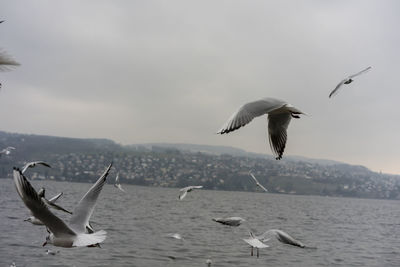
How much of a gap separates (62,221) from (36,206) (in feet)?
1.53

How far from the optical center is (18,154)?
14988 centimetres

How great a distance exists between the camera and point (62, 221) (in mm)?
6039

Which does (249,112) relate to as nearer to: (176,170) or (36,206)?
(36,206)

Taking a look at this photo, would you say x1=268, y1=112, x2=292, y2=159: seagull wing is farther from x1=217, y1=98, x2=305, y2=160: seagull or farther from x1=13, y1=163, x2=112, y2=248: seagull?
x1=13, y1=163, x2=112, y2=248: seagull

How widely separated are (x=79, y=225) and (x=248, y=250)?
51.3 feet

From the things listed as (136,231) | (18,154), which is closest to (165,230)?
(136,231)

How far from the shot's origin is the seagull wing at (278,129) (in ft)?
26.4

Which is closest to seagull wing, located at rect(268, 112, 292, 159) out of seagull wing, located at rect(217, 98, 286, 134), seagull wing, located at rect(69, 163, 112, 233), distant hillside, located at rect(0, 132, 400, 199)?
seagull wing, located at rect(217, 98, 286, 134)

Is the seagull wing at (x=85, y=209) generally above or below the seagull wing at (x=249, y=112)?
below

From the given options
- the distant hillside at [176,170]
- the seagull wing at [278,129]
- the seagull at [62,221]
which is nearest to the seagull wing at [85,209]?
the seagull at [62,221]

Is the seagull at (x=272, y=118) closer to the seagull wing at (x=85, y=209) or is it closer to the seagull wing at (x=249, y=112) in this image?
the seagull wing at (x=249, y=112)

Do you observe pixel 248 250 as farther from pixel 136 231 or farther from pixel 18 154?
pixel 18 154

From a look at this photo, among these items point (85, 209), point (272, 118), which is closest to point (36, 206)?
point (85, 209)

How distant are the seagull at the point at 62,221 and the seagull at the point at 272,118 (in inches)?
86.1
